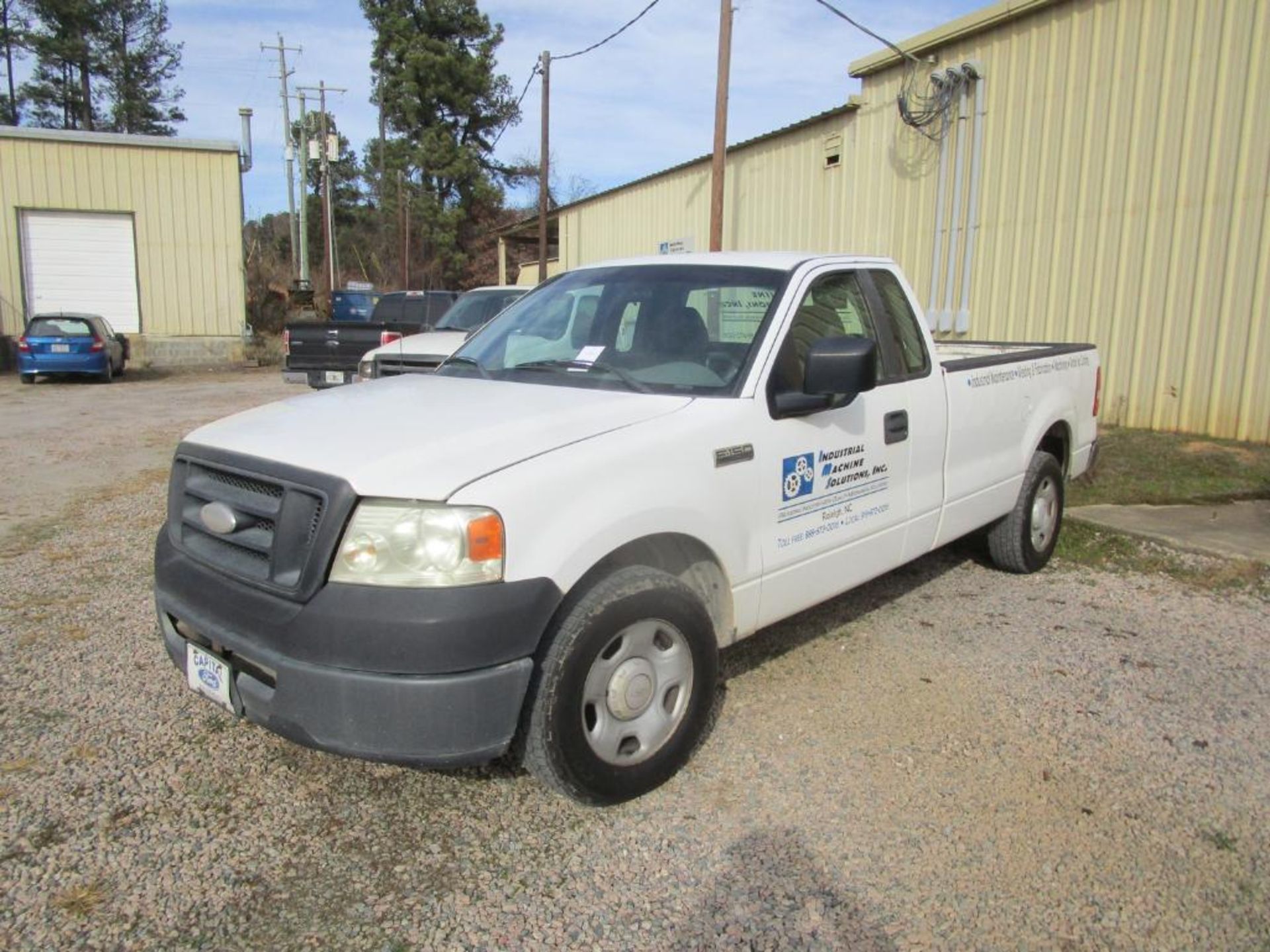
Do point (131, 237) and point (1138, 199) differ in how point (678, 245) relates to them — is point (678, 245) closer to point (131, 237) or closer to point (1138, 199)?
point (1138, 199)

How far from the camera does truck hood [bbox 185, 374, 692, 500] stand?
2689 mm

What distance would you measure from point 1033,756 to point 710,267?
237 centimetres

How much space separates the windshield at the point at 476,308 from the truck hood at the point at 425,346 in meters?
1.13

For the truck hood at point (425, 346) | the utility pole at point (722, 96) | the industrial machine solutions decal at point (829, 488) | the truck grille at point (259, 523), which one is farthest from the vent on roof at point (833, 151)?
Answer: the truck grille at point (259, 523)

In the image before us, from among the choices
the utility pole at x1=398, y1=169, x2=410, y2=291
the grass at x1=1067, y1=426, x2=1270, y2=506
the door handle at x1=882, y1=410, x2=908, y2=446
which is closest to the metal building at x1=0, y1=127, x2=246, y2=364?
the utility pole at x1=398, y1=169, x2=410, y2=291

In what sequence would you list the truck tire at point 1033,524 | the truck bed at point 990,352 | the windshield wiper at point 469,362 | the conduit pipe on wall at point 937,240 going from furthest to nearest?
1. the conduit pipe on wall at point 937,240
2. the truck tire at point 1033,524
3. the truck bed at point 990,352
4. the windshield wiper at point 469,362

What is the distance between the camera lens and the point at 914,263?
41.1 feet

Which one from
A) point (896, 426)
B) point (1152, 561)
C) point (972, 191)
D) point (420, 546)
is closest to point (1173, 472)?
point (1152, 561)

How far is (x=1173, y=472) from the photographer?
8117mm

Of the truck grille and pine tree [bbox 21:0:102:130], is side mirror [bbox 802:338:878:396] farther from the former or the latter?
pine tree [bbox 21:0:102:130]

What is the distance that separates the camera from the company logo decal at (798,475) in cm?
355

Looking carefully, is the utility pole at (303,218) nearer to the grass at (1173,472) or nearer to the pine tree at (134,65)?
the pine tree at (134,65)

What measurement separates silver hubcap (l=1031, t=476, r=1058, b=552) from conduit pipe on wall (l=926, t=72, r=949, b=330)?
647 cm

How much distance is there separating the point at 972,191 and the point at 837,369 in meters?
9.32
